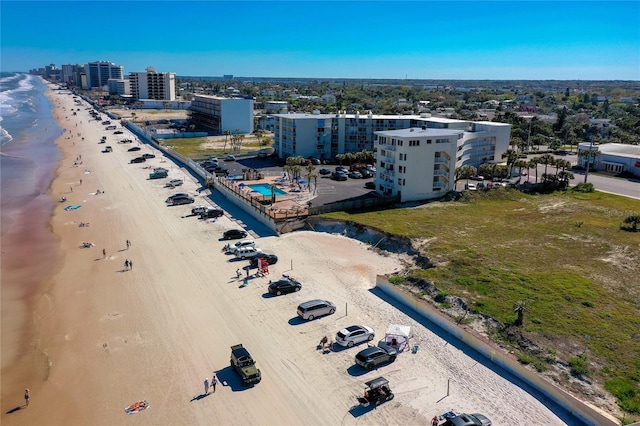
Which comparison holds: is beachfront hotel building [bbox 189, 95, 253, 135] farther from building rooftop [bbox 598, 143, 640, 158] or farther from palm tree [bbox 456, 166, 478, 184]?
building rooftop [bbox 598, 143, 640, 158]

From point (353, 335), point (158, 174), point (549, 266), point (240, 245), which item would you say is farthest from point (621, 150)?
point (158, 174)

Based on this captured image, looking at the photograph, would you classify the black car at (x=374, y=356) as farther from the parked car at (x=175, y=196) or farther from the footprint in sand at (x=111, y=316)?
the parked car at (x=175, y=196)

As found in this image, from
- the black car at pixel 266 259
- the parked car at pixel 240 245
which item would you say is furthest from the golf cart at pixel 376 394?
the parked car at pixel 240 245

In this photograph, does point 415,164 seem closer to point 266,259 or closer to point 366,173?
point 366,173

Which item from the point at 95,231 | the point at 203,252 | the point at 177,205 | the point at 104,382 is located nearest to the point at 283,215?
the point at 203,252

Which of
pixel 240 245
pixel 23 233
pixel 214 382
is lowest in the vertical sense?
pixel 214 382

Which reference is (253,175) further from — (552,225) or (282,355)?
(282,355)
